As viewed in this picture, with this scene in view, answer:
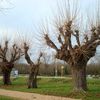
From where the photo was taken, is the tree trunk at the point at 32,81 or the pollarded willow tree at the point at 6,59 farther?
the pollarded willow tree at the point at 6,59

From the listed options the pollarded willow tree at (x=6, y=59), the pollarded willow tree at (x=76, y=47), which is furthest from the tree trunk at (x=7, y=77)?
the pollarded willow tree at (x=76, y=47)

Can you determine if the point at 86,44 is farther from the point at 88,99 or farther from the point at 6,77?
the point at 6,77

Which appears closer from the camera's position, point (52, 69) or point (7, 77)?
point (7, 77)

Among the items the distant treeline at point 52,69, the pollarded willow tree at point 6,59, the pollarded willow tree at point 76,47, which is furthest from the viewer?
the distant treeline at point 52,69

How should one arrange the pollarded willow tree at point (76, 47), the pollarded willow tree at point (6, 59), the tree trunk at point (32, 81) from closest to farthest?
the pollarded willow tree at point (76, 47), the tree trunk at point (32, 81), the pollarded willow tree at point (6, 59)

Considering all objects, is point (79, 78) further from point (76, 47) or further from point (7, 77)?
point (7, 77)

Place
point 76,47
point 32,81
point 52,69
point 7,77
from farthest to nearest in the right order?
point 52,69
point 7,77
point 32,81
point 76,47

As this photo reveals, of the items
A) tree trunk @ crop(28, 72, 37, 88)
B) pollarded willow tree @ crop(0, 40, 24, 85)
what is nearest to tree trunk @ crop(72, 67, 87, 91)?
tree trunk @ crop(28, 72, 37, 88)

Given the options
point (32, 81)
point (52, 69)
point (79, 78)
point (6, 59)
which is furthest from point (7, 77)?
point (52, 69)

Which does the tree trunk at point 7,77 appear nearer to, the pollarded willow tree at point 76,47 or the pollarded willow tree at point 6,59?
the pollarded willow tree at point 6,59

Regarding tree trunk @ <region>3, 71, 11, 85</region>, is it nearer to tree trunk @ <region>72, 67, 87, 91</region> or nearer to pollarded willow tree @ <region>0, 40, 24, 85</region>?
pollarded willow tree @ <region>0, 40, 24, 85</region>

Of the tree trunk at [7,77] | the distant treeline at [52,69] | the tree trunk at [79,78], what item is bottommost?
the tree trunk at [79,78]

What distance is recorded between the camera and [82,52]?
26.7 metres

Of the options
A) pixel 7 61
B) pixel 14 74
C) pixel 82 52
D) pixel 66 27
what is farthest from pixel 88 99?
pixel 14 74
